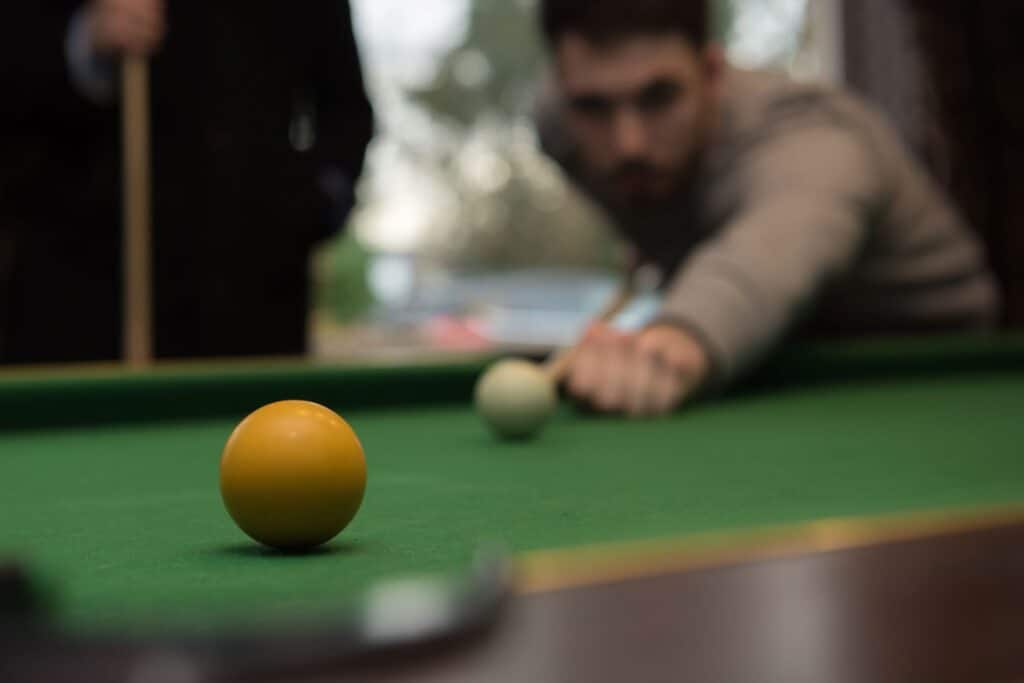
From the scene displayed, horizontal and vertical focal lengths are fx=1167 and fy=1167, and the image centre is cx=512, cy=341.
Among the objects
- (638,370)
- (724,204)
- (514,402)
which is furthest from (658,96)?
(514,402)

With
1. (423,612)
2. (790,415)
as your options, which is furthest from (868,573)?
(790,415)

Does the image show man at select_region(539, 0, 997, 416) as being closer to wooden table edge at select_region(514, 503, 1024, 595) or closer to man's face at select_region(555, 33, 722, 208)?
man's face at select_region(555, 33, 722, 208)

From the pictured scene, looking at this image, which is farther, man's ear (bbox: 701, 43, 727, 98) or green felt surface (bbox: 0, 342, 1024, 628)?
man's ear (bbox: 701, 43, 727, 98)

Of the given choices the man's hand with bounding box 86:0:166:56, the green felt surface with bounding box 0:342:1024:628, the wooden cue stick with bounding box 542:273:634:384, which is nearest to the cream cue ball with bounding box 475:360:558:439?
the green felt surface with bounding box 0:342:1024:628

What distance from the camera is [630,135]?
3.06 metres

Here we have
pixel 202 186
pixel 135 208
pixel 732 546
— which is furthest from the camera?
pixel 202 186

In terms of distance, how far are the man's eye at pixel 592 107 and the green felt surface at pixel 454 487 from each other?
1119 millimetres

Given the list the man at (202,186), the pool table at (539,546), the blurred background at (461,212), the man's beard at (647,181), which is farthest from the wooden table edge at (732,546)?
the blurred background at (461,212)

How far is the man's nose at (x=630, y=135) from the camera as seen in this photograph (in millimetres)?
3033

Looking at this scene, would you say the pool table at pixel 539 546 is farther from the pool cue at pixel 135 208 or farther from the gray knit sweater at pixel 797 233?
the pool cue at pixel 135 208

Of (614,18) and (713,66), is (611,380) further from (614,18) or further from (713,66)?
(713,66)

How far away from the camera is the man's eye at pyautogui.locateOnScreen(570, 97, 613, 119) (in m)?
3.04

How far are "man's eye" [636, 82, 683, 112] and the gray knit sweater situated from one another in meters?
0.19

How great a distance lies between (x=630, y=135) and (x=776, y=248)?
2.55 ft
